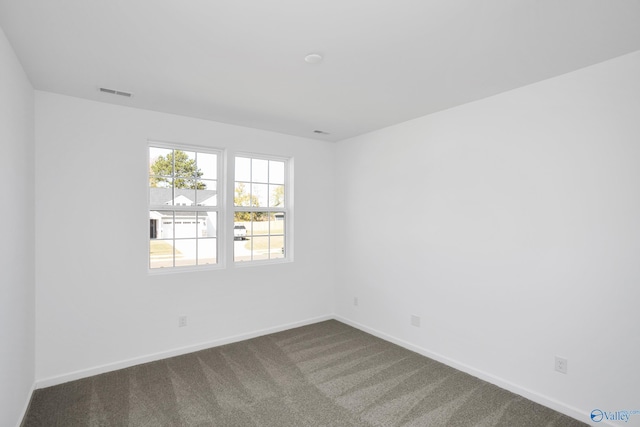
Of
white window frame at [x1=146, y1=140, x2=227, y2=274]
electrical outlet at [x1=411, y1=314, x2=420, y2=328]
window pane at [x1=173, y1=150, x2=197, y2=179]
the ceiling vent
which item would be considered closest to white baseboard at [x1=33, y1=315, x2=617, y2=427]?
electrical outlet at [x1=411, y1=314, x2=420, y2=328]

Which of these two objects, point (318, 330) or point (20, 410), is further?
point (318, 330)

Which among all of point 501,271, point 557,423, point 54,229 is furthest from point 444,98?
point 54,229

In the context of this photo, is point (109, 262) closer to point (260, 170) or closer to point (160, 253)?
point (160, 253)

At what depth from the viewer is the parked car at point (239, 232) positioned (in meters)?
3.93

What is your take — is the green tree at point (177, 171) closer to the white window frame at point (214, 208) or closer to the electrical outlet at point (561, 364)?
the white window frame at point (214, 208)

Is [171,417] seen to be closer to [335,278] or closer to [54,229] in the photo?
[54,229]

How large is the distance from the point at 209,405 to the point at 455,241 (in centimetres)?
266

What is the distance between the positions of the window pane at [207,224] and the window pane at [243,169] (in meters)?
0.57

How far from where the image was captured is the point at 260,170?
4199 millimetres

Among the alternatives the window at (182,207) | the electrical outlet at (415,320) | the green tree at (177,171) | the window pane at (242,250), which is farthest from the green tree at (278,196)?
the electrical outlet at (415,320)

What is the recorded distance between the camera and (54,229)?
2826 millimetres

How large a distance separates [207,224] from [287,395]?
2.07 m

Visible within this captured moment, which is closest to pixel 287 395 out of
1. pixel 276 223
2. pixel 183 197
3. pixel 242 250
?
pixel 242 250

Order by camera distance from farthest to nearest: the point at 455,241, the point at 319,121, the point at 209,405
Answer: the point at 319,121, the point at 455,241, the point at 209,405
